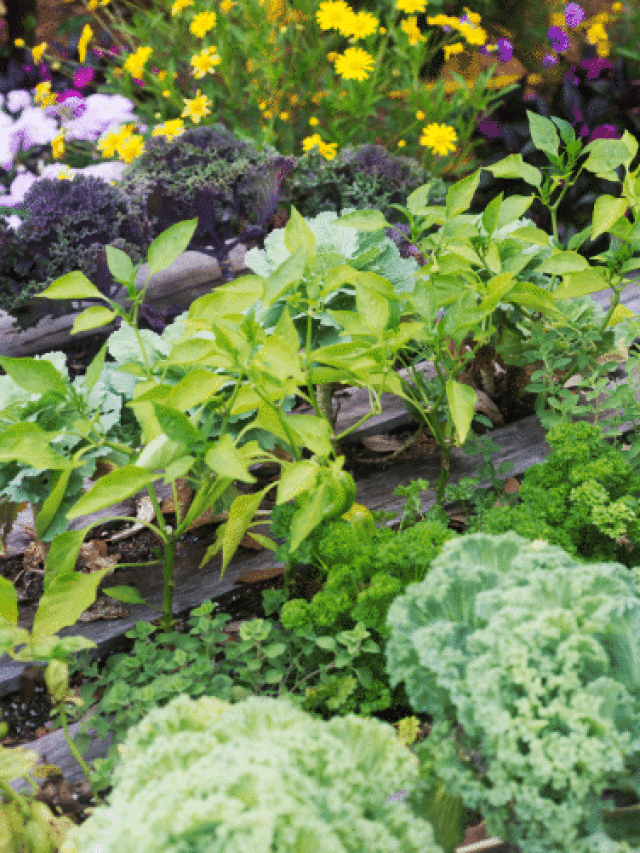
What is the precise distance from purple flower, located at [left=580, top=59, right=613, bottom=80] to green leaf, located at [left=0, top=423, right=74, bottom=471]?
2.82 meters

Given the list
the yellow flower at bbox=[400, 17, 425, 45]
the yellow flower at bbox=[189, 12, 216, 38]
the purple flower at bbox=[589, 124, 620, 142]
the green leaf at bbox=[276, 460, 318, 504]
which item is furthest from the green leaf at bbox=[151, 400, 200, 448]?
the purple flower at bbox=[589, 124, 620, 142]

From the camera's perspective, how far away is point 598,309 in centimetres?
187

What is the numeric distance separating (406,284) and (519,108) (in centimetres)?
180

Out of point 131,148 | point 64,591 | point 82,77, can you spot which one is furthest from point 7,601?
point 82,77

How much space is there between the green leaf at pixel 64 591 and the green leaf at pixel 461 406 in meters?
0.67

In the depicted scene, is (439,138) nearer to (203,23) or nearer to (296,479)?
(203,23)

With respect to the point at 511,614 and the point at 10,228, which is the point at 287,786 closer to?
the point at 511,614

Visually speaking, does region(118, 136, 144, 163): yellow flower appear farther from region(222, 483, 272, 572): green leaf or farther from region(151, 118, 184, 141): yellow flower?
region(222, 483, 272, 572): green leaf

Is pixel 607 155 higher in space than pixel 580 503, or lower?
higher

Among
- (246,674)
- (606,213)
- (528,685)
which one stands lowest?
(246,674)

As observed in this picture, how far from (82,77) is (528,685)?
3.52 m

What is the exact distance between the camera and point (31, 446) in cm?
125

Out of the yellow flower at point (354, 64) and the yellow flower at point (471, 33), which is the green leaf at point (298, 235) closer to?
the yellow flower at point (354, 64)

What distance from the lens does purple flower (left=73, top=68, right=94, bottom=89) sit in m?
3.53
